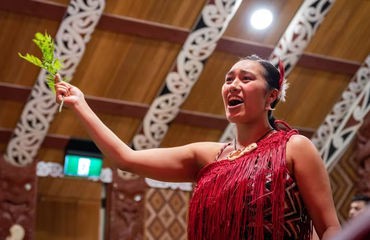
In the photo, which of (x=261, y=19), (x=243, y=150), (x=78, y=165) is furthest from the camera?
(x=78, y=165)

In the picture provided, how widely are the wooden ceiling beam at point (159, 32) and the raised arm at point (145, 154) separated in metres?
3.14

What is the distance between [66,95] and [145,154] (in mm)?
270

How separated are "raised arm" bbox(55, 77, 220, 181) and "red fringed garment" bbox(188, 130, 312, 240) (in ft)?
A: 0.43

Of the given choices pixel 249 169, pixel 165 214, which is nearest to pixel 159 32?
pixel 165 214

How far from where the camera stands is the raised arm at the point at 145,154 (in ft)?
6.64

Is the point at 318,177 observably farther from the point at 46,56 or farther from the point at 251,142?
the point at 46,56

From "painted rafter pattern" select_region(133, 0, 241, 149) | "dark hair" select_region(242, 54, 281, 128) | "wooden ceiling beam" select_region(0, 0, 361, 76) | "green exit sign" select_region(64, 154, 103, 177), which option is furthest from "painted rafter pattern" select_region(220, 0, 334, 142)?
"dark hair" select_region(242, 54, 281, 128)

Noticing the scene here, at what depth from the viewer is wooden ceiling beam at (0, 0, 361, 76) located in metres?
5.06

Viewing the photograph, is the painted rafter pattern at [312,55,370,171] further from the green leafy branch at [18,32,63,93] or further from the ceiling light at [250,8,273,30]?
the green leafy branch at [18,32,63,93]

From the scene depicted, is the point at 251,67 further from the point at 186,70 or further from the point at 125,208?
the point at 125,208

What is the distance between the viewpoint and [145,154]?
2055 mm

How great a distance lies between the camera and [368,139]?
21.4 ft

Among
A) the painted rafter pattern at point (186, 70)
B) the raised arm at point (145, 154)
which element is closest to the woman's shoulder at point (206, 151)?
the raised arm at point (145, 154)

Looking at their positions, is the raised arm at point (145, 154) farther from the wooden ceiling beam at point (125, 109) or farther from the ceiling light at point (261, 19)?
the ceiling light at point (261, 19)
